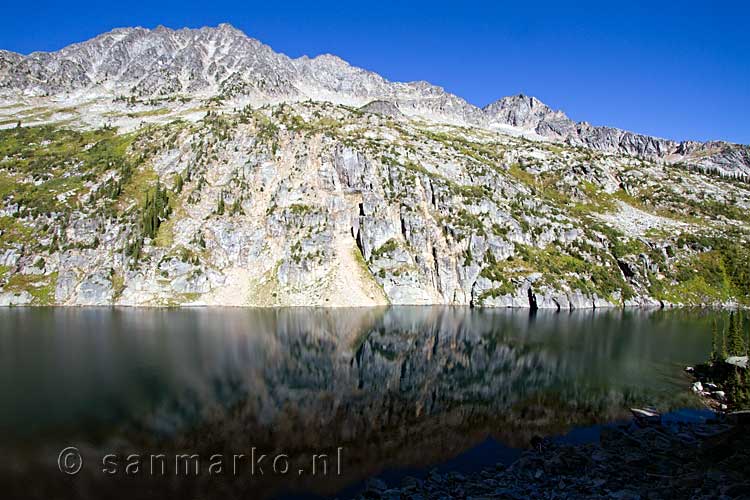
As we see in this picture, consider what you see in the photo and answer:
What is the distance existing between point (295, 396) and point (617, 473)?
27.2 meters

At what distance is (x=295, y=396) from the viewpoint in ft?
140

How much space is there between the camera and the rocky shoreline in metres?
23.5

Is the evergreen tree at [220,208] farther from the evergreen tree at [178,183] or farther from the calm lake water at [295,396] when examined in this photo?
the calm lake water at [295,396]

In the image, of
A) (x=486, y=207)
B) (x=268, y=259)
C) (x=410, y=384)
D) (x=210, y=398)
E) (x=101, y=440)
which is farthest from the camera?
(x=486, y=207)

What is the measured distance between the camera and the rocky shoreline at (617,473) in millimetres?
23516

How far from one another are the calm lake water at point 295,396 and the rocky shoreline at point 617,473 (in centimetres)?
225

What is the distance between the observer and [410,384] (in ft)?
159

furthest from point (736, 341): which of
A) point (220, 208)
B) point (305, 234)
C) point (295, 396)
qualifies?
point (220, 208)

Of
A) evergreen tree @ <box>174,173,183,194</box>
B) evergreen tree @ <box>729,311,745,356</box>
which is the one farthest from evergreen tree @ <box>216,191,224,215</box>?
evergreen tree @ <box>729,311,745,356</box>

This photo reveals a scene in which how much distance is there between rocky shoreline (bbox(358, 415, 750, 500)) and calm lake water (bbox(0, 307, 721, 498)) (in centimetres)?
225

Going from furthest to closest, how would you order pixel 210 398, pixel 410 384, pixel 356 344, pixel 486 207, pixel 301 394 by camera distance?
pixel 486 207
pixel 356 344
pixel 410 384
pixel 301 394
pixel 210 398

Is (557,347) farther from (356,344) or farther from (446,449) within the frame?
(446,449)

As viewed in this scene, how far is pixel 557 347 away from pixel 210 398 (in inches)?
2043

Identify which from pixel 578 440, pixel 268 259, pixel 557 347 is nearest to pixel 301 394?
pixel 578 440
